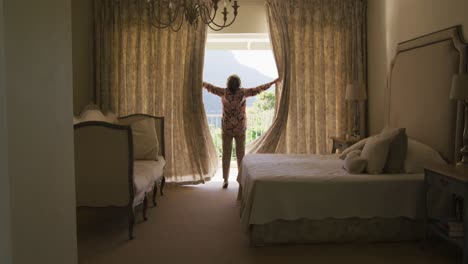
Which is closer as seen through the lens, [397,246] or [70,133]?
[70,133]

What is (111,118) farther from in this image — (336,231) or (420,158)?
(420,158)

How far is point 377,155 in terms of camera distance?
3.56 m

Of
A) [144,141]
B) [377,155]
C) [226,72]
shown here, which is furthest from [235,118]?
[226,72]

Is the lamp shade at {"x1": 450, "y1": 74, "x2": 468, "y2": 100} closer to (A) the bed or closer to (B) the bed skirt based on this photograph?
(A) the bed

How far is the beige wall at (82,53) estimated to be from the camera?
536 cm

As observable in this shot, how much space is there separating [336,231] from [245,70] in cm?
569

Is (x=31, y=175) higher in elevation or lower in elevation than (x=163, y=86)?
lower

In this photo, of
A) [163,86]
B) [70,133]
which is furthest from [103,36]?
[70,133]

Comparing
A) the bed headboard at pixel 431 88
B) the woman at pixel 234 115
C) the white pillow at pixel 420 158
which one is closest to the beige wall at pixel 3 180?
the white pillow at pixel 420 158

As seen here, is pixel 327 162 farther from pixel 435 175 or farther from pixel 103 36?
pixel 103 36

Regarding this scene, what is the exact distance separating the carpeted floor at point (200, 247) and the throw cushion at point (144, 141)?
2.31 ft

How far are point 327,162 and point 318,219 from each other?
3.43 feet

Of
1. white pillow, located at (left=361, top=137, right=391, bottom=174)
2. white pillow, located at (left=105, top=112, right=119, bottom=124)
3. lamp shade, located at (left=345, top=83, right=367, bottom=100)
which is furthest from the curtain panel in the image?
white pillow, located at (left=361, top=137, right=391, bottom=174)

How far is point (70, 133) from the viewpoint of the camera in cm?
153
